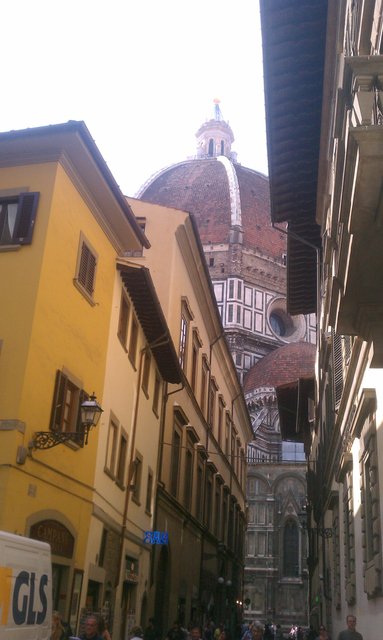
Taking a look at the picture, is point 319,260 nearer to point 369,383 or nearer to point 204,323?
point 369,383

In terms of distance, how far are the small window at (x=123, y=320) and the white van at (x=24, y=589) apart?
8267 mm

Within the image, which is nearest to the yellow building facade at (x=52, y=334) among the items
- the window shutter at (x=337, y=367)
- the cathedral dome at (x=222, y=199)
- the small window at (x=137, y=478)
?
the small window at (x=137, y=478)

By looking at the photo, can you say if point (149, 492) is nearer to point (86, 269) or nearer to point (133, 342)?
point (133, 342)

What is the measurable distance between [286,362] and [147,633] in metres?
49.9

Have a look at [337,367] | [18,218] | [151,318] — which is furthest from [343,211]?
[151,318]

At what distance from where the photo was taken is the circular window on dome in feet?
245

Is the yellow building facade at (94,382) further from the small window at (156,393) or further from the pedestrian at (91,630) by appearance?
the pedestrian at (91,630)

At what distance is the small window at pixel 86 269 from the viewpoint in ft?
47.1

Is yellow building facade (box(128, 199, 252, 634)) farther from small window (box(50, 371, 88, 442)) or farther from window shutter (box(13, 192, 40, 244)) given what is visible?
window shutter (box(13, 192, 40, 244))

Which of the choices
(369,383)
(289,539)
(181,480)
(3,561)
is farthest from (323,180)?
(289,539)

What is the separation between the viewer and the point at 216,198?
85062 millimetres

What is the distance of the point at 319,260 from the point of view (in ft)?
57.7

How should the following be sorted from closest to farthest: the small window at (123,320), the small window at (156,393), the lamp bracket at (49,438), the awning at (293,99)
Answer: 1. the awning at (293,99)
2. the lamp bracket at (49,438)
3. the small window at (123,320)
4. the small window at (156,393)

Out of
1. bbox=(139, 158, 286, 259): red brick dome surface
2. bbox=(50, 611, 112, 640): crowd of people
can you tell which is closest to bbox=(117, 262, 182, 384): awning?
bbox=(50, 611, 112, 640): crowd of people
